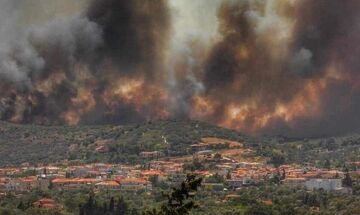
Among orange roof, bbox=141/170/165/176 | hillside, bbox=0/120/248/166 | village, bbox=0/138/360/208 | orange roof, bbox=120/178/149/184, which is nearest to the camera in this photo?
village, bbox=0/138/360/208

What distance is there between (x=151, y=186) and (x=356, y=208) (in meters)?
21.5

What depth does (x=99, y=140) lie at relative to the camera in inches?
3408

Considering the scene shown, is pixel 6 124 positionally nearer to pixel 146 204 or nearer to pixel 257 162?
pixel 257 162

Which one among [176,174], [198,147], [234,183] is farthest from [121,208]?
[198,147]

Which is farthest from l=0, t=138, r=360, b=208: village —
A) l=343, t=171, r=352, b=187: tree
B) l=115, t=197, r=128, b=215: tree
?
l=115, t=197, r=128, b=215: tree

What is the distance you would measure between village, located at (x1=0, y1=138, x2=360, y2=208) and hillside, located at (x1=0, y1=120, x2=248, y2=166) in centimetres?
241

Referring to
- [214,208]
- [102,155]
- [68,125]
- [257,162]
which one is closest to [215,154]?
[257,162]

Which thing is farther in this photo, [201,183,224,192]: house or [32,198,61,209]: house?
[201,183,224,192]: house

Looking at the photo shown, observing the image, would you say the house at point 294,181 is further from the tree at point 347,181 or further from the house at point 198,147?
the house at point 198,147

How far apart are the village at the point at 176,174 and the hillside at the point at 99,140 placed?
2.41 metres

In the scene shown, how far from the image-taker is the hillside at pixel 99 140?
81062 mm

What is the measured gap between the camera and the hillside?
8106cm

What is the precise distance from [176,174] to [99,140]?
20030mm

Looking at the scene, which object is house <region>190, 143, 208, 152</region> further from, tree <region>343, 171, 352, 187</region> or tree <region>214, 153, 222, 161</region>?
tree <region>343, 171, 352, 187</region>
